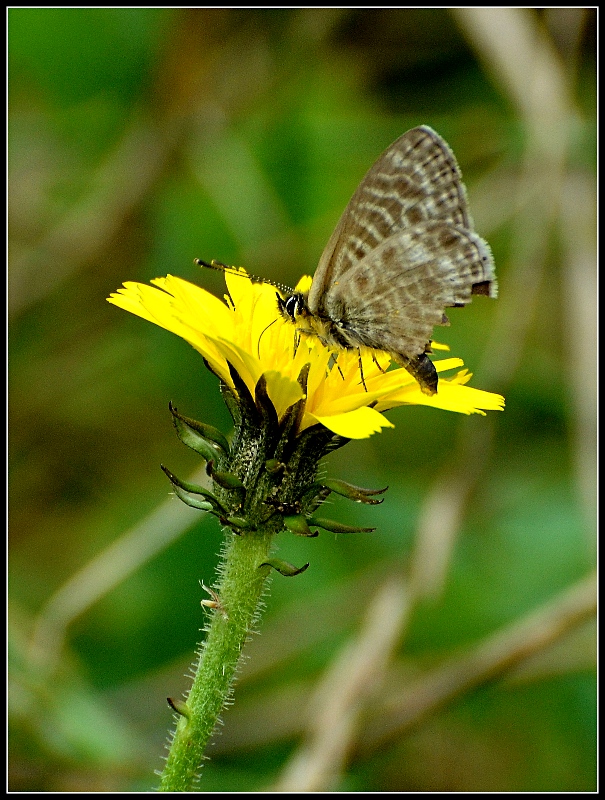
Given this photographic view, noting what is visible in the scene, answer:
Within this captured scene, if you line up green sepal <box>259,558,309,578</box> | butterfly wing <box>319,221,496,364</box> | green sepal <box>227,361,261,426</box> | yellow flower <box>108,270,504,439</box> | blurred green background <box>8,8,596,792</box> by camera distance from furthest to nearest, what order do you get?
blurred green background <box>8,8,596,792</box> → butterfly wing <box>319,221,496,364</box> → green sepal <box>227,361,261,426</box> → yellow flower <box>108,270,504,439</box> → green sepal <box>259,558,309,578</box>

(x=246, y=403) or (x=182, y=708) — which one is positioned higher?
(x=246, y=403)

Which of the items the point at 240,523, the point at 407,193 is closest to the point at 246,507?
the point at 240,523

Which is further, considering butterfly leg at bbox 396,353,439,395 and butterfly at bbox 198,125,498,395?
butterfly at bbox 198,125,498,395

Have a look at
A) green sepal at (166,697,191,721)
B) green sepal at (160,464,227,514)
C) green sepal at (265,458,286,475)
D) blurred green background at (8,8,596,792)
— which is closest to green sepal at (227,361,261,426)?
green sepal at (265,458,286,475)

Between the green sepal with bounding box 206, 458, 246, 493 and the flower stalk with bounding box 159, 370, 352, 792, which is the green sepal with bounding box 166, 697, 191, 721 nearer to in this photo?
the flower stalk with bounding box 159, 370, 352, 792

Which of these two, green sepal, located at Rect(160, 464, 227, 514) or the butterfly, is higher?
the butterfly

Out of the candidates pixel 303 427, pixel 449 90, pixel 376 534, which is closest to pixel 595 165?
pixel 449 90

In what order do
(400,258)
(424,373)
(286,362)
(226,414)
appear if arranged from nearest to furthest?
1. (424,373)
2. (286,362)
3. (400,258)
4. (226,414)

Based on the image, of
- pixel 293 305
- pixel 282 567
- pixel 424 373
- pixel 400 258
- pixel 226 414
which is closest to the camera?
pixel 282 567

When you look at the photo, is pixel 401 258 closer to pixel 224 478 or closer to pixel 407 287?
pixel 407 287
